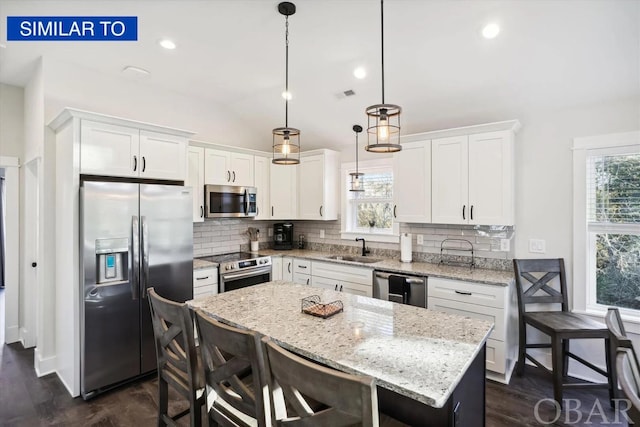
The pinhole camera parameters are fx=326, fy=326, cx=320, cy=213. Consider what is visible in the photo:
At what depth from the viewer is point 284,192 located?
4816mm

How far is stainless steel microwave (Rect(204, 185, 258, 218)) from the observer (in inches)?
157

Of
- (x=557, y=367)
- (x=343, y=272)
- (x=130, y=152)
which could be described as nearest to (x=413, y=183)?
(x=343, y=272)

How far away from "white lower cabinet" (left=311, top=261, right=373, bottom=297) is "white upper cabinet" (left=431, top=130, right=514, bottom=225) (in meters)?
1.01

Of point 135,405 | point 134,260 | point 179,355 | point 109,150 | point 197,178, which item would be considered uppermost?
point 109,150

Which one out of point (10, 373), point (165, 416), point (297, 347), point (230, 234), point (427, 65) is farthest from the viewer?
point (230, 234)

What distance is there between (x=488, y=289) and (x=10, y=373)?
4539 mm

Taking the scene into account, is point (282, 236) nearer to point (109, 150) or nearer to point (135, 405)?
point (109, 150)

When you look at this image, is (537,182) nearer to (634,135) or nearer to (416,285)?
(634,135)

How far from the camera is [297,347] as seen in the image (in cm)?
151

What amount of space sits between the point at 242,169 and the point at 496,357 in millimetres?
3556

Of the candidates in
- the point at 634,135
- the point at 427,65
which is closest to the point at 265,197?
the point at 427,65

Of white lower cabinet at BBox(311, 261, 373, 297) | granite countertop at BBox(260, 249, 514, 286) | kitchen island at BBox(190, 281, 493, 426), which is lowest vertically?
white lower cabinet at BBox(311, 261, 373, 297)

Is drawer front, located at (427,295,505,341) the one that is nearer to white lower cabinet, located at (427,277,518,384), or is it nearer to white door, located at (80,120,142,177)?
white lower cabinet, located at (427,277,518,384)

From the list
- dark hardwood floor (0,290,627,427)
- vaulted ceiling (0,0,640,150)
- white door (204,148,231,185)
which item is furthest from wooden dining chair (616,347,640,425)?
white door (204,148,231,185)
